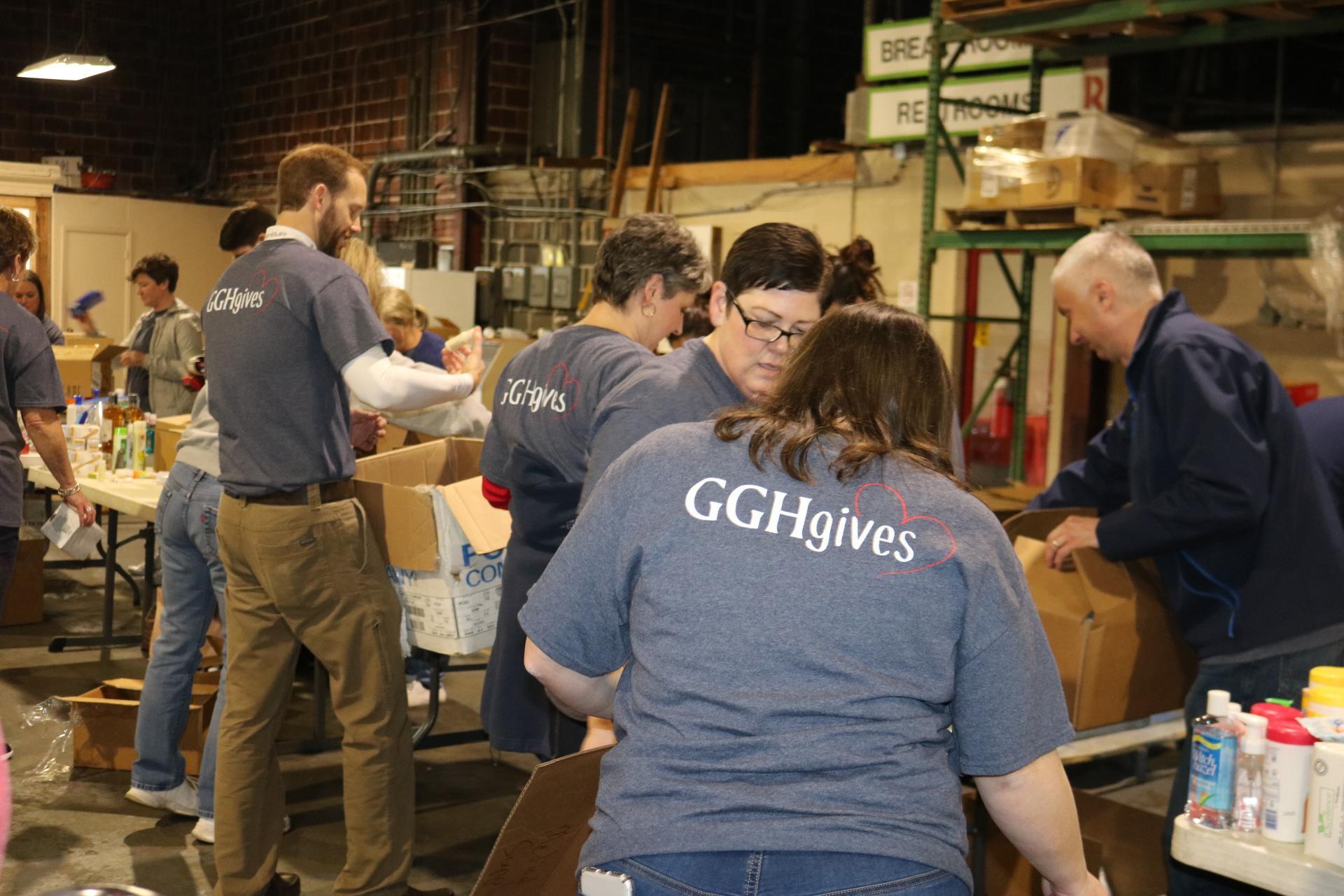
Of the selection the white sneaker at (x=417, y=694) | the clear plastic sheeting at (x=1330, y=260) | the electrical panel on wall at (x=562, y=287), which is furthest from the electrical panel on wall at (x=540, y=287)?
the clear plastic sheeting at (x=1330, y=260)

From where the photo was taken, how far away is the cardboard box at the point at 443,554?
355cm

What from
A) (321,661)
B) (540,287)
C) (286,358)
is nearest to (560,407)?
(286,358)

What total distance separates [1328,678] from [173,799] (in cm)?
327

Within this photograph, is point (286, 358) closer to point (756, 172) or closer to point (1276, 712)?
point (1276, 712)

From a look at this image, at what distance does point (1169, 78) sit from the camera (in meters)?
7.77

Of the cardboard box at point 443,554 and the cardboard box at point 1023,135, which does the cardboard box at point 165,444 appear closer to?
the cardboard box at point 443,554

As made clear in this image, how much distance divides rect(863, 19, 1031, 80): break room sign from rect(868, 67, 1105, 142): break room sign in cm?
8

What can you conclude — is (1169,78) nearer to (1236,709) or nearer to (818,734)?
(1236,709)

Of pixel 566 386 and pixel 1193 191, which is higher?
pixel 1193 191

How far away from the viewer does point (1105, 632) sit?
327cm

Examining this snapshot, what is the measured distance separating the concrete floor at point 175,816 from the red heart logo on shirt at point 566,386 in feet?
5.31

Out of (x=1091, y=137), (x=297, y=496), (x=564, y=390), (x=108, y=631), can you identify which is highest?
(x=1091, y=137)

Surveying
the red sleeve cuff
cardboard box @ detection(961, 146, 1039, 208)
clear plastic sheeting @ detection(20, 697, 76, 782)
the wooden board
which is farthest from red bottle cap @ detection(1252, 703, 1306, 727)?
the wooden board

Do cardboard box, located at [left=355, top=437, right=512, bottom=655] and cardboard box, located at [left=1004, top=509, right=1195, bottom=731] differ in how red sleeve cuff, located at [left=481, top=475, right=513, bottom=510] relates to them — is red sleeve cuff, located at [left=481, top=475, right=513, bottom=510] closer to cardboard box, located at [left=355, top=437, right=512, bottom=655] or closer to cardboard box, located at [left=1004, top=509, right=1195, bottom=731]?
cardboard box, located at [left=355, top=437, right=512, bottom=655]
